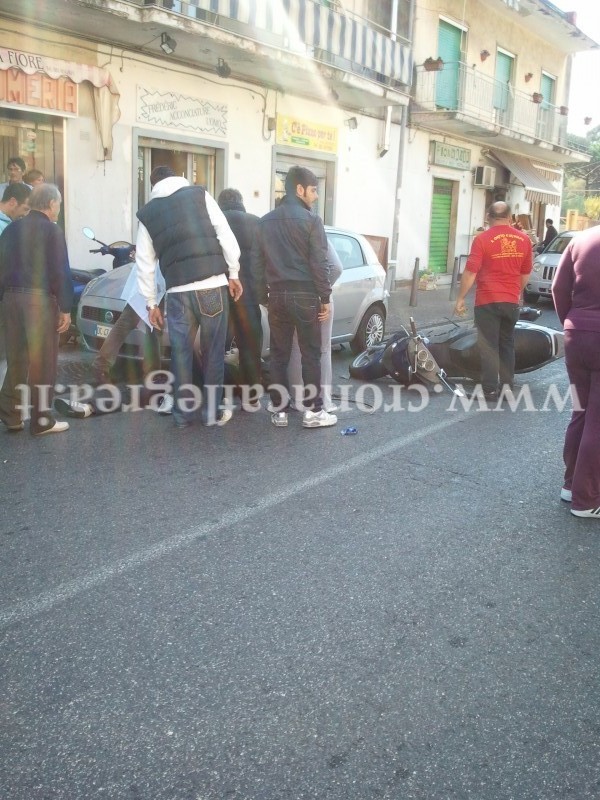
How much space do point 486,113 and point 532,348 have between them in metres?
16.1

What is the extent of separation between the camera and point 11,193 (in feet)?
20.3

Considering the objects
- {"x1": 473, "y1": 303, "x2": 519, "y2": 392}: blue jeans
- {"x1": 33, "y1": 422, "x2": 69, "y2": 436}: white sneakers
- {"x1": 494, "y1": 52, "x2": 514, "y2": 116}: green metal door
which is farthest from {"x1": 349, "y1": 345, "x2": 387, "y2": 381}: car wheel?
{"x1": 494, "y1": 52, "x2": 514, "y2": 116}: green metal door

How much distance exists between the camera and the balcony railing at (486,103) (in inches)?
777

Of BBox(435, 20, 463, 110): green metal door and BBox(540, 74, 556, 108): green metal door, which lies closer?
BBox(435, 20, 463, 110): green metal door

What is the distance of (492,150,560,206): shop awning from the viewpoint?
2431 cm

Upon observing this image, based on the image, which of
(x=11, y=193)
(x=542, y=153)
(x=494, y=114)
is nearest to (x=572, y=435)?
(x=11, y=193)

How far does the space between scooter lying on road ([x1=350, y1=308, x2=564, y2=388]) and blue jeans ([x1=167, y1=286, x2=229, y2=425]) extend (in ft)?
7.29

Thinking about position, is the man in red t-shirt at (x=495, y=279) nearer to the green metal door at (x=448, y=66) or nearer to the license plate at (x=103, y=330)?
the license plate at (x=103, y=330)

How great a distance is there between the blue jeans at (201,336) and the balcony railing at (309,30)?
6.68 meters

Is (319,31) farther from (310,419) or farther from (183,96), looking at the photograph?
(310,419)

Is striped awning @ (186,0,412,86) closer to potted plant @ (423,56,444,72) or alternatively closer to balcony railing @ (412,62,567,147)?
potted plant @ (423,56,444,72)

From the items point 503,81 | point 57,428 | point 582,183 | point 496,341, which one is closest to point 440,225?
point 503,81

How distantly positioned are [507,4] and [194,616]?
22.3m

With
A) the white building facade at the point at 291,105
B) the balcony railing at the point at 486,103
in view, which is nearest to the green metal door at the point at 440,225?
the white building facade at the point at 291,105
